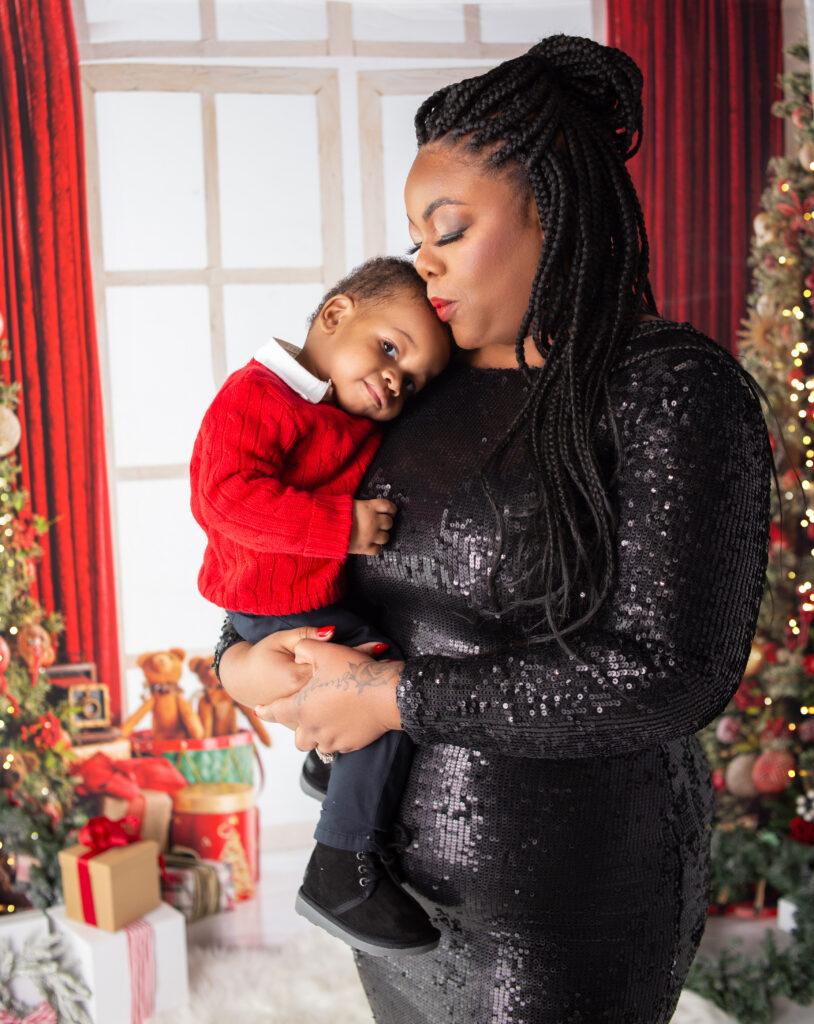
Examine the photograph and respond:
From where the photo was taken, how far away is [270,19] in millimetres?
3254

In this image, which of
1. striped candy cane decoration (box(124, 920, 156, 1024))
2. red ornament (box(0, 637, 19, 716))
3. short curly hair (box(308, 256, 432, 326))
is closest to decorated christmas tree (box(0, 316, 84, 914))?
red ornament (box(0, 637, 19, 716))

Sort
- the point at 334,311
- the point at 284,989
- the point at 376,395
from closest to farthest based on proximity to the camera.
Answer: the point at 376,395
the point at 334,311
the point at 284,989

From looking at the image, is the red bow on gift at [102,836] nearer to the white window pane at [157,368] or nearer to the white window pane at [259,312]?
the white window pane at [157,368]

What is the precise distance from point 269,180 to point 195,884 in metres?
2.50

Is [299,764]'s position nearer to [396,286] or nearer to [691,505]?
[396,286]

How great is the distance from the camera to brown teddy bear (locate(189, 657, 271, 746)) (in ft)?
Result: 11.1

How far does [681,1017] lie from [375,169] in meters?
2.93

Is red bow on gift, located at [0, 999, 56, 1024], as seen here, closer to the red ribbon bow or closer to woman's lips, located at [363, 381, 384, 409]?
the red ribbon bow

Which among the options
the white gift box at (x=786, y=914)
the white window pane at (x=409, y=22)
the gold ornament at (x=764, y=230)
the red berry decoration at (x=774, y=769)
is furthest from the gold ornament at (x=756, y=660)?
the white window pane at (x=409, y=22)

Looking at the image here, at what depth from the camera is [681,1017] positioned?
9.26 feet

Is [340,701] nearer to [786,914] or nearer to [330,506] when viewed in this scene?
[330,506]

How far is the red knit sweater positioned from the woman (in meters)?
0.12

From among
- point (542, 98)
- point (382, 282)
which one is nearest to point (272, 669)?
point (382, 282)

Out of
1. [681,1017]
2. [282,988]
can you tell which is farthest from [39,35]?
[681,1017]
